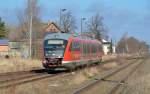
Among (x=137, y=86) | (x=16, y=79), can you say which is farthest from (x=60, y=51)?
(x=137, y=86)

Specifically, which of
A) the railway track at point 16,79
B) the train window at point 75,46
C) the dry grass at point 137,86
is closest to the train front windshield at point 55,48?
the train window at point 75,46

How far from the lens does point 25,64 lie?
46.6 metres

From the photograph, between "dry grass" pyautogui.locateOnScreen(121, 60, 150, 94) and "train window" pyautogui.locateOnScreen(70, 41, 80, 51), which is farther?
"train window" pyautogui.locateOnScreen(70, 41, 80, 51)

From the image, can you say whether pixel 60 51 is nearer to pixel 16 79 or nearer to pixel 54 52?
pixel 54 52

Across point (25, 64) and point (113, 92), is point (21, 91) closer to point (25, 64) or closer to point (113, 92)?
point (113, 92)

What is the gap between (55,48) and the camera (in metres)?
33.5

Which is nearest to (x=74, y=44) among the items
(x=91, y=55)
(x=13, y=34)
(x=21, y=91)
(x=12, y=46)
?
(x=91, y=55)

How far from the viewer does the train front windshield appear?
33.5 m

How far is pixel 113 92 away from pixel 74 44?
16.8 m

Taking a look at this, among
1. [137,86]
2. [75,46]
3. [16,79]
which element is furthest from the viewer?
[75,46]

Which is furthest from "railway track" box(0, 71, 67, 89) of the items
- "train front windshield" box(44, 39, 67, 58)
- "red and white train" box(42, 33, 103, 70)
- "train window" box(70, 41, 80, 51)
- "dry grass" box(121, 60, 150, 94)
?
"dry grass" box(121, 60, 150, 94)

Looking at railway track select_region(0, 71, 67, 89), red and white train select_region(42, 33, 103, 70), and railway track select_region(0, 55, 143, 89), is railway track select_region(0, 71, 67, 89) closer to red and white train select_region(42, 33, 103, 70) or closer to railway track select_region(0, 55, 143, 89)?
railway track select_region(0, 55, 143, 89)

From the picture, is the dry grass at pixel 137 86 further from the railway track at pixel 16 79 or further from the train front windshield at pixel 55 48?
the train front windshield at pixel 55 48

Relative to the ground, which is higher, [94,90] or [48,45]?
[48,45]
